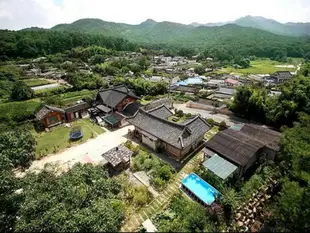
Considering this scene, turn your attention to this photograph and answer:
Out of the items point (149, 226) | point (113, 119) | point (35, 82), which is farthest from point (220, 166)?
point (35, 82)

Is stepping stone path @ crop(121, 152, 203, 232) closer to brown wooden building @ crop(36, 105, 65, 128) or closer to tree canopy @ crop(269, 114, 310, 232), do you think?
tree canopy @ crop(269, 114, 310, 232)

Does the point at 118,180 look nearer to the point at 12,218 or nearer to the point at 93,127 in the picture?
the point at 12,218

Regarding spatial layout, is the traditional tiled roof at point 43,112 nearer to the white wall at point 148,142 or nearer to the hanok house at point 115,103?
the hanok house at point 115,103

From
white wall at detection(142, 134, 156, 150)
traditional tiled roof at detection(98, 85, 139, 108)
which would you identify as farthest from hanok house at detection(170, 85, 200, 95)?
white wall at detection(142, 134, 156, 150)

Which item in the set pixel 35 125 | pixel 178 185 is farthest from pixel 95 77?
pixel 178 185

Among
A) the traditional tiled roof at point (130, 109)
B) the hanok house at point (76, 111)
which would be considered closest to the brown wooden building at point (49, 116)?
the hanok house at point (76, 111)

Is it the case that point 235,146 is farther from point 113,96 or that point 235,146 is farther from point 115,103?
point 113,96

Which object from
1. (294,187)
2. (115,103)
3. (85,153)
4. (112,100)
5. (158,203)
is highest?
(294,187)
